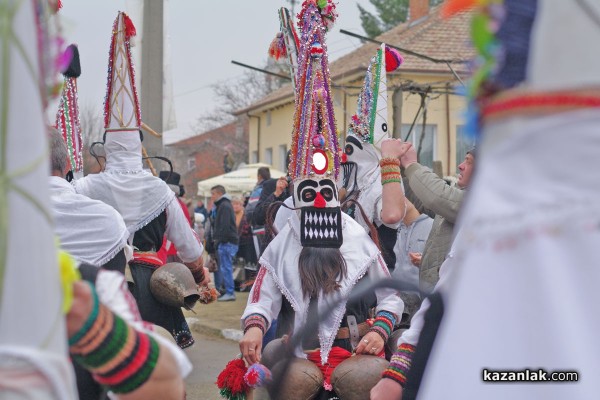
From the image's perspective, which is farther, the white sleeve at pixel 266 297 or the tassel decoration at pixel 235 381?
the white sleeve at pixel 266 297

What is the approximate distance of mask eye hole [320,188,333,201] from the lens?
4.83m

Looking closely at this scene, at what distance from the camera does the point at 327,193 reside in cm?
485

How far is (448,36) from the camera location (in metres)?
26.7

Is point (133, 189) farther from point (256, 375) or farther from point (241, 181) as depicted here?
point (241, 181)

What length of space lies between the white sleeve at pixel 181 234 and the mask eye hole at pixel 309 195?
159cm

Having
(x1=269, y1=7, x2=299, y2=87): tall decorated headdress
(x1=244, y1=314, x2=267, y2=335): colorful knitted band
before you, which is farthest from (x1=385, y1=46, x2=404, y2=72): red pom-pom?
(x1=244, y1=314, x2=267, y2=335): colorful knitted band

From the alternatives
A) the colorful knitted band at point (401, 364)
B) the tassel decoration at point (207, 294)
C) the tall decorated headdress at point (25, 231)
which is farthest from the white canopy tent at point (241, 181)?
the tall decorated headdress at point (25, 231)

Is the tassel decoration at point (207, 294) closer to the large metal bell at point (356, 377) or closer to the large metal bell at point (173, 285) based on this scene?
the large metal bell at point (173, 285)

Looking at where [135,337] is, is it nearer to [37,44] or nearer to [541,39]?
[37,44]

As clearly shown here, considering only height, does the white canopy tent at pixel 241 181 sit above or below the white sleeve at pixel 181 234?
below

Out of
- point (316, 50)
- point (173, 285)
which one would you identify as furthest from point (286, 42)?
point (173, 285)

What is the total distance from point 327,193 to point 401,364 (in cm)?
172

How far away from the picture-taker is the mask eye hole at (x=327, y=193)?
483 centimetres

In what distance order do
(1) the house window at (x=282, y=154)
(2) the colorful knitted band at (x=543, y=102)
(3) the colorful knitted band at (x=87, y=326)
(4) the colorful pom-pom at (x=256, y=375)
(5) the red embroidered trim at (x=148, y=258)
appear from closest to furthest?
(2) the colorful knitted band at (x=543, y=102), (3) the colorful knitted band at (x=87, y=326), (4) the colorful pom-pom at (x=256, y=375), (5) the red embroidered trim at (x=148, y=258), (1) the house window at (x=282, y=154)
